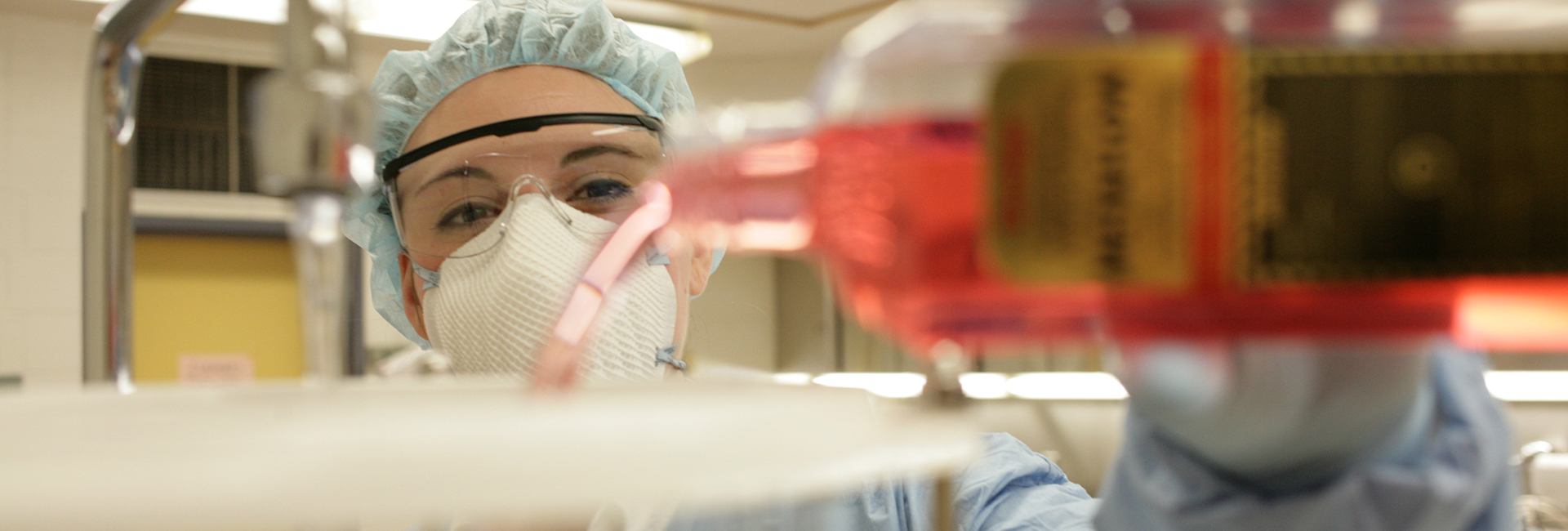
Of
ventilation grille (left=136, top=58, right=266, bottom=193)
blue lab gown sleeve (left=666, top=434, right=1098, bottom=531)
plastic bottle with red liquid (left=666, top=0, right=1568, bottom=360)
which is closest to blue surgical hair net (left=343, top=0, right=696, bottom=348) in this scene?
blue lab gown sleeve (left=666, top=434, right=1098, bottom=531)

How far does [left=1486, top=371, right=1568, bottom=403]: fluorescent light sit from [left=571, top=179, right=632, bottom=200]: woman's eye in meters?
2.17

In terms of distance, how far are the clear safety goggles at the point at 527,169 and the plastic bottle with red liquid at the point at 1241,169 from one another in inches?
25.4

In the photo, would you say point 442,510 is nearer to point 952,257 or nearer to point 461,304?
point 952,257

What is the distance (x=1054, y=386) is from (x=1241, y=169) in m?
2.58

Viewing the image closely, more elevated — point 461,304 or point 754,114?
A: point 754,114

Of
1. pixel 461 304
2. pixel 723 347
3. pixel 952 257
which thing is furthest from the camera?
pixel 723 347

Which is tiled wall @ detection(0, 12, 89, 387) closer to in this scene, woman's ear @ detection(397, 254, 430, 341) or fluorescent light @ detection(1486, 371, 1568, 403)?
woman's ear @ detection(397, 254, 430, 341)

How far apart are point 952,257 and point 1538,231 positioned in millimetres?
159

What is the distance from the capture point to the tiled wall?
283cm

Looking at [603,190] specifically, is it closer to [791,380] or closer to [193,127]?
[791,380]

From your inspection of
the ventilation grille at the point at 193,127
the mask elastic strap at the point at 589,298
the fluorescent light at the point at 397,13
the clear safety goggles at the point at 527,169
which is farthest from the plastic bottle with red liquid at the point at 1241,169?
the ventilation grille at the point at 193,127

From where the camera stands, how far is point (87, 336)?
0.71 meters

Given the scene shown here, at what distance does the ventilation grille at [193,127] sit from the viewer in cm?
299

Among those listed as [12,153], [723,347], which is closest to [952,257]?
[723,347]
